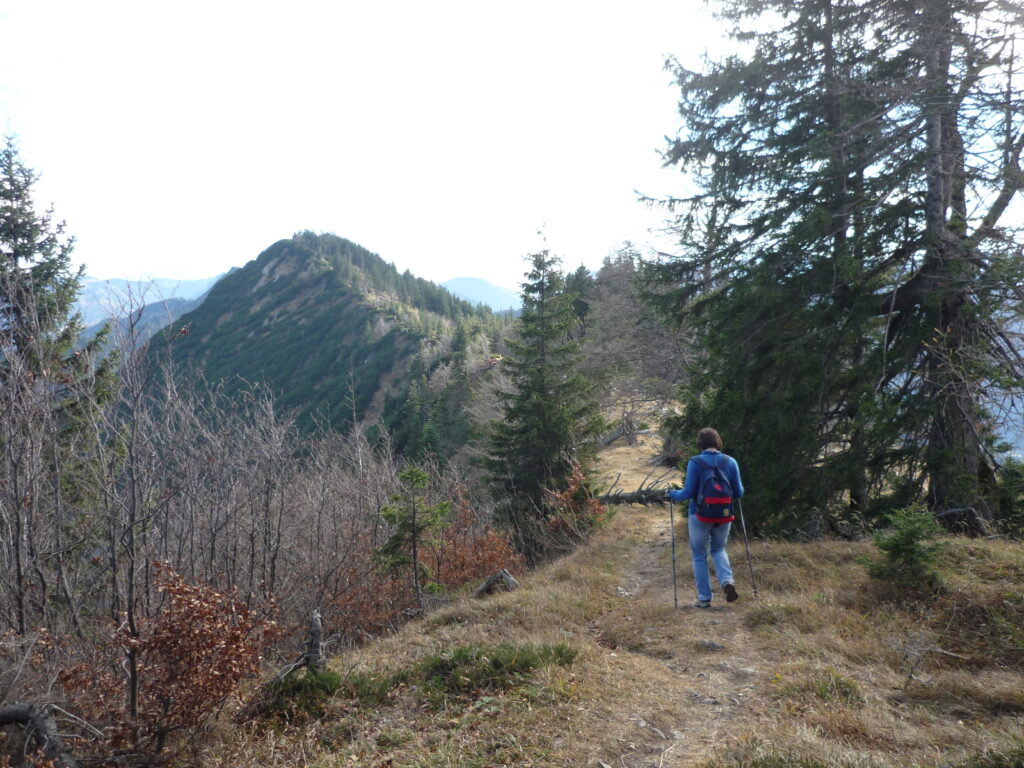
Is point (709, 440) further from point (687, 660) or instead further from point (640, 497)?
point (640, 497)

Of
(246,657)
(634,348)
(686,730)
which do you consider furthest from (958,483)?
(634,348)

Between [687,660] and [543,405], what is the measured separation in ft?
36.3

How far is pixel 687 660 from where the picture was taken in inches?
193

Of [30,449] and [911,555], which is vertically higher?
[30,449]

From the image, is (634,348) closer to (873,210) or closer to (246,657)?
(873,210)

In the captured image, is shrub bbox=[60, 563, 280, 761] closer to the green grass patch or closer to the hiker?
the green grass patch

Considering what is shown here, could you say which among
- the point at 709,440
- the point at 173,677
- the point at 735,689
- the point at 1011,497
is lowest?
the point at 735,689

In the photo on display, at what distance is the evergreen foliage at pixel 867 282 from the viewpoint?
20.7 ft

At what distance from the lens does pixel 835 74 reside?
8172mm

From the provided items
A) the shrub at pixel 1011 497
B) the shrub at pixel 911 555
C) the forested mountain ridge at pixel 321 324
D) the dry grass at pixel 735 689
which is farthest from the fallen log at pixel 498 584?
the forested mountain ridge at pixel 321 324

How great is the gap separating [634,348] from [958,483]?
15.0 m

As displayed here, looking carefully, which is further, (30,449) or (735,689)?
(30,449)

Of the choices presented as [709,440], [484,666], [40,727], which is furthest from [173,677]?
[709,440]

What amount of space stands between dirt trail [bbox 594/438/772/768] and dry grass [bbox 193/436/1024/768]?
20 millimetres
